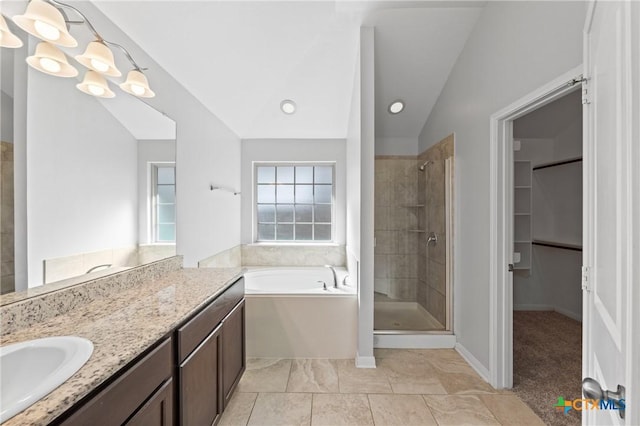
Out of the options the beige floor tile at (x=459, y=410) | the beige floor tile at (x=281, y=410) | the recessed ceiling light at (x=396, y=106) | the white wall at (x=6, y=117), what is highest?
the recessed ceiling light at (x=396, y=106)

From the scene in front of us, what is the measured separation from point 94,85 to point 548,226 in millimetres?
4657

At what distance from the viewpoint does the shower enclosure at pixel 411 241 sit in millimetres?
3064

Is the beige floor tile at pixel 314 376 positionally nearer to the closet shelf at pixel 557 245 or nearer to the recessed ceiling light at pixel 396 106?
the recessed ceiling light at pixel 396 106

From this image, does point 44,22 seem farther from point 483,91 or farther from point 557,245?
Answer: point 557,245

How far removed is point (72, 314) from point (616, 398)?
71.1 inches

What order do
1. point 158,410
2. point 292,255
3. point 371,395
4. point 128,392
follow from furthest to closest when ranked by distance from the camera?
point 292,255 → point 371,395 → point 158,410 → point 128,392

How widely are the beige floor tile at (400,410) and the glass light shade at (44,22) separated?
8.41 feet

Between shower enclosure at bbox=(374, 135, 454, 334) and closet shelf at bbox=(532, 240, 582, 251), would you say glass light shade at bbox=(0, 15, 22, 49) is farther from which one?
closet shelf at bbox=(532, 240, 582, 251)

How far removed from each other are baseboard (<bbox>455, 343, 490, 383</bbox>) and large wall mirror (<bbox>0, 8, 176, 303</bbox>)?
260 cm

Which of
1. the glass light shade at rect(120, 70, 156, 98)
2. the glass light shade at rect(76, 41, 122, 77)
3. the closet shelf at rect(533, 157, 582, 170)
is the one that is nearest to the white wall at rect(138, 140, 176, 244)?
the glass light shade at rect(120, 70, 156, 98)

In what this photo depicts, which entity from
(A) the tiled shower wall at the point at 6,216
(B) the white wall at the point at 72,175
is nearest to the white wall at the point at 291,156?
(B) the white wall at the point at 72,175

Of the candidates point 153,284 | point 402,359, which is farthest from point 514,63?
point 153,284

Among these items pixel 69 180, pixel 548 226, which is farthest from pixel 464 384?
pixel 69 180

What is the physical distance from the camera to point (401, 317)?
343 centimetres
